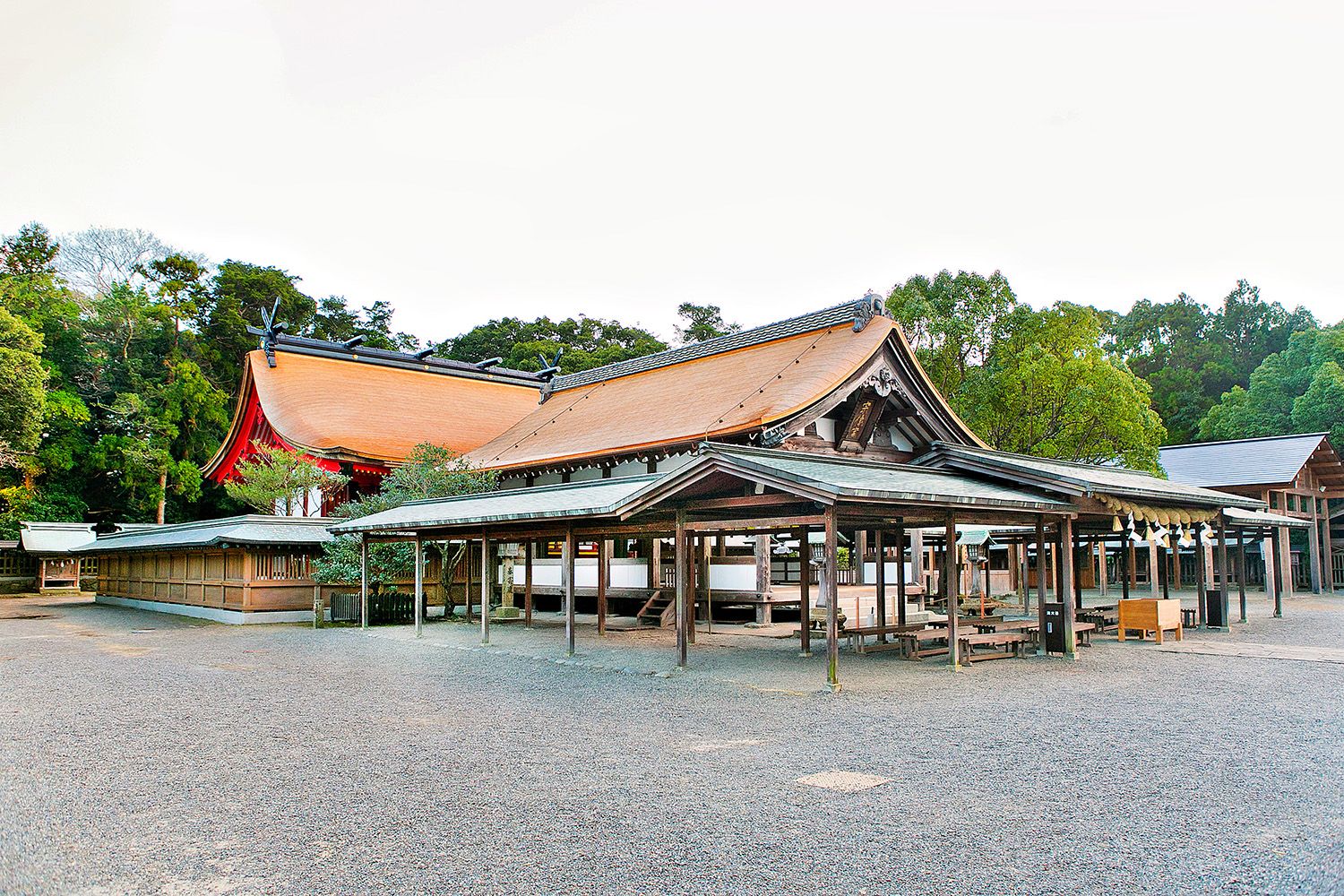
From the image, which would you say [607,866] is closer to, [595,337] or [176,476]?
[176,476]

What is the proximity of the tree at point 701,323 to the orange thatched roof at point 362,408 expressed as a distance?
18.0 meters

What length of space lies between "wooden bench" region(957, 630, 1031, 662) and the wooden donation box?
2.80 metres

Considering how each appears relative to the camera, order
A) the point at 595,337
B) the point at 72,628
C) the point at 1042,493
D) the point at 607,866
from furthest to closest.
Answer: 1. the point at 595,337
2. the point at 72,628
3. the point at 1042,493
4. the point at 607,866

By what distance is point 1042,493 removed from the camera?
13.6 m

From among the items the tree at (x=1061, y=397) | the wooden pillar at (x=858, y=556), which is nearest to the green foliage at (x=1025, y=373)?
the tree at (x=1061, y=397)

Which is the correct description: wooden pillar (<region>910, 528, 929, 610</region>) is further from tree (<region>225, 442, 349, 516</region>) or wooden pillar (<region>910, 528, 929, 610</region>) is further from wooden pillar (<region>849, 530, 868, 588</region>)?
tree (<region>225, 442, 349, 516</region>)

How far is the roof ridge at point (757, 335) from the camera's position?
856 inches

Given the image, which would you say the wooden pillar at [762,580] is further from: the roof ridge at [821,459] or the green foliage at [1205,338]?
the green foliage at [1205,338]

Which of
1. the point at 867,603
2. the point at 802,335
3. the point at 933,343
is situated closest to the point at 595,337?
the point at 933,343

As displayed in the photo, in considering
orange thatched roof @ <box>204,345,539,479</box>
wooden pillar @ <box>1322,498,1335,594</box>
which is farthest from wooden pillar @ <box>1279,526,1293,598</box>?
orange thatched roof @ <box>204,345,539,479</box>

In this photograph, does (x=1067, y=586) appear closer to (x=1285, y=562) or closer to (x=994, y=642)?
(x=994, y=642)

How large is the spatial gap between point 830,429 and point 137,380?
96.3 feet

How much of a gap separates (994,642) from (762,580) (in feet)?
21.4

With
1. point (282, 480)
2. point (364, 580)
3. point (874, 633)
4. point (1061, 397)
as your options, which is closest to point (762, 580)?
point (874, 633)
